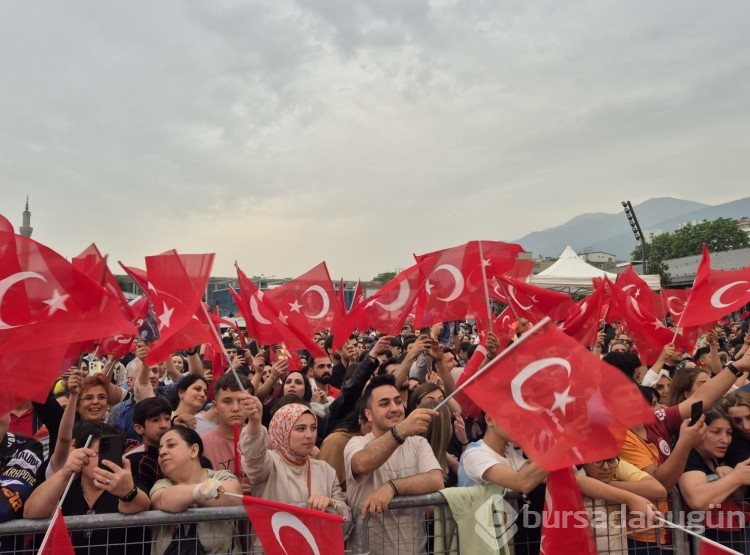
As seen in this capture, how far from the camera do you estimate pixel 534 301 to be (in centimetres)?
845

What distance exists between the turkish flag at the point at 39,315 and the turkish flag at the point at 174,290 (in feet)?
3.50

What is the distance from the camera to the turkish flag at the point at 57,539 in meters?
3.13

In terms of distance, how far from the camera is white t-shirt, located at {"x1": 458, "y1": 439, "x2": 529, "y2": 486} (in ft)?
11.9

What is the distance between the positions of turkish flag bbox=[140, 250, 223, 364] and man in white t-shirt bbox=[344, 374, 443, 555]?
201 centimetres

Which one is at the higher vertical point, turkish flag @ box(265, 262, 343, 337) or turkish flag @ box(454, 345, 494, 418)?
turkish flag @ box(265, 262, 343, 337)

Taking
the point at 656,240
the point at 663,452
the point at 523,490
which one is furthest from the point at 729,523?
the point at 656,240

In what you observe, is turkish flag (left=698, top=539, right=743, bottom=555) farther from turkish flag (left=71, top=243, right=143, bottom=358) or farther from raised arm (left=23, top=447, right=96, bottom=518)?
turkish flag (left=71, top=243, right=143, bottom=358)

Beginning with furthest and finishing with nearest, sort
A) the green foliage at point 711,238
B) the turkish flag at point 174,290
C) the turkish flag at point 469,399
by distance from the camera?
the green foliage at point 711,238 → the turkish flag at point 469,399 → the turkish flag at point 174,290

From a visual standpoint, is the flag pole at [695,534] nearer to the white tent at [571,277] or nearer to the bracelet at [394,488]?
the bracelet at [394,488]

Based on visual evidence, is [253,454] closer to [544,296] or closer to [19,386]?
[19,386]

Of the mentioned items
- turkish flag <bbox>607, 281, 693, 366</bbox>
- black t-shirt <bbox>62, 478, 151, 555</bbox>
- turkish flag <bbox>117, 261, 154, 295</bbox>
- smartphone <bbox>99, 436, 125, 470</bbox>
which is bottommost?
black t-shirt <bbox>62, 478, 151, 555</bbox>

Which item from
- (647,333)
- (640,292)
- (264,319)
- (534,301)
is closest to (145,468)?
(264,319)

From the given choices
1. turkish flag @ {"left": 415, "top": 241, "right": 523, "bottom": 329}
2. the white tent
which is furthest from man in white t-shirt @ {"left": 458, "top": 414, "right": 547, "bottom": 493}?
the white tent

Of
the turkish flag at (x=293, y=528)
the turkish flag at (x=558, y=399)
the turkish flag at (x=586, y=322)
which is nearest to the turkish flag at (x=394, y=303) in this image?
the turkish flag at (x=586, y=322)
